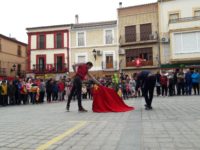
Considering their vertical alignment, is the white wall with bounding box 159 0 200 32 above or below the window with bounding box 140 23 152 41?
above

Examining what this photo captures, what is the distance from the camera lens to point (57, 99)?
2173cm

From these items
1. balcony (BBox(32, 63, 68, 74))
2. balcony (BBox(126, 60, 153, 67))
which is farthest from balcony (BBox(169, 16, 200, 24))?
balcony (BBox(32, 63, 68, 74))

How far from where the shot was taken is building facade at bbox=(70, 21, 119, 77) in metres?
40.7

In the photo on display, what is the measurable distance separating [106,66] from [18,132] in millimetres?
34461

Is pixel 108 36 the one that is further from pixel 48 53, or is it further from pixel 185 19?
pixel 185 19

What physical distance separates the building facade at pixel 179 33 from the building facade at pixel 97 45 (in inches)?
264

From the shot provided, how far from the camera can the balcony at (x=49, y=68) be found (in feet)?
140

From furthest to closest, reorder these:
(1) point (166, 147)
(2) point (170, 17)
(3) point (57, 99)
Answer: (2) point (170, 17) < (3) point (57, 99) < (1) point (166, 147)

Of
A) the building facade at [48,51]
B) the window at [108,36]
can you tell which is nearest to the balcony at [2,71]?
the building facade at [48,51]

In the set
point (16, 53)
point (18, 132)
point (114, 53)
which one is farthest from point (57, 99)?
point (16, 53)

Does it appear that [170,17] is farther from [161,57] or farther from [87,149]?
[87,149]

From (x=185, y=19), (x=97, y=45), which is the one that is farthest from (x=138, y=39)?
(x=185, y=19)

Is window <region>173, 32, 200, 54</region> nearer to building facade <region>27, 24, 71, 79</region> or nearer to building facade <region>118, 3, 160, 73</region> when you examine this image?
building facade <region>118, 3, 160, 73</region>

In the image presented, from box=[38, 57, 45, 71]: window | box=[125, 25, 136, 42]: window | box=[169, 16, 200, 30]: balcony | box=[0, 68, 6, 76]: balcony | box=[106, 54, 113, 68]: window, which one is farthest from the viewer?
box=[0, 68, 6, 76]: balcony
